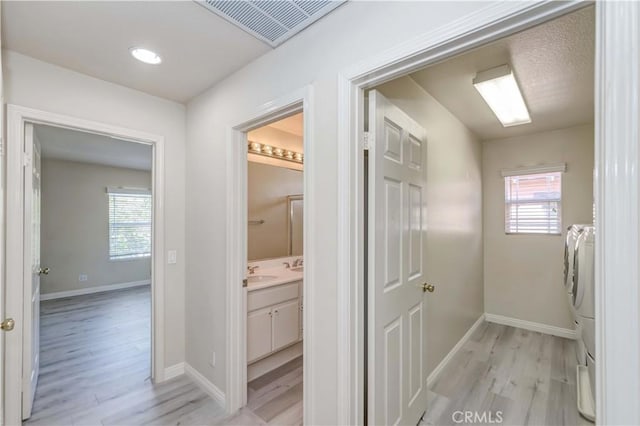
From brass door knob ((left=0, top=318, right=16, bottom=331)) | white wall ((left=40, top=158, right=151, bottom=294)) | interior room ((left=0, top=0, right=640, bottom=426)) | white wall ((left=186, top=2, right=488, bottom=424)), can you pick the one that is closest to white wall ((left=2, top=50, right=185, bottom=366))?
interior room ((left=0, top=0, right=640, bottom=426))

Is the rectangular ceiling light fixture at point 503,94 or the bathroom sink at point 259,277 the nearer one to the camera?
the rectangular ceiling light fixture at point 503,94

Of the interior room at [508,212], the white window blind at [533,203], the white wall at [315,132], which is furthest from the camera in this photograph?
the white window blind at [533,203]

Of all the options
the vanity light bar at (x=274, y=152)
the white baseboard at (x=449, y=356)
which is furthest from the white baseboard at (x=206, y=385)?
the vanity light bar at (x=274, y=152)

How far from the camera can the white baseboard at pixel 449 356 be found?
2574 mm

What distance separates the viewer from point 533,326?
3.80 meters

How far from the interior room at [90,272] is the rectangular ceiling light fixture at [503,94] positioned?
3.46 metres

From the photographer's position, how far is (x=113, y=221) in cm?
607

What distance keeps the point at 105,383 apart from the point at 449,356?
126 inches

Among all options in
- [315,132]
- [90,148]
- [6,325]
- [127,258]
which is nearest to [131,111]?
[6,325]

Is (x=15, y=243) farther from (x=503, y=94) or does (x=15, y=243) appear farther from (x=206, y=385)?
(x=503, y=94)

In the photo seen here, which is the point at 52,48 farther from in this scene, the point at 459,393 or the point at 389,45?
the point at 459,393

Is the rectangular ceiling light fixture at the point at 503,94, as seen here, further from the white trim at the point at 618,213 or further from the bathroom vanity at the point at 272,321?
the bathroom vanity at the point at 272,321

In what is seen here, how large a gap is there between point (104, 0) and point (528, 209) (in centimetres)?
465

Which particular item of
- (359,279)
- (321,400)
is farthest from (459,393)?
(359,279)
